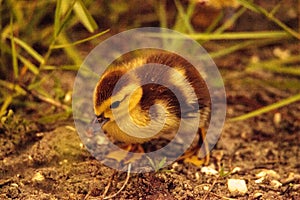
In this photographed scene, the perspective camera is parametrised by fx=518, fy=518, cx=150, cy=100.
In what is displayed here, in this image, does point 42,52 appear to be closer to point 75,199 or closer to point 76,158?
point 76,158

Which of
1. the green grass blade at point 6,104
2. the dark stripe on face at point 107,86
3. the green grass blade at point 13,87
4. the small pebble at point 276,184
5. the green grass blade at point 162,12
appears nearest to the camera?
the dark stripe on face at point 107,86

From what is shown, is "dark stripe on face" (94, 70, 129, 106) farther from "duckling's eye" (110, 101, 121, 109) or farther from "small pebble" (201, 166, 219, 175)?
"small pebble" (201, 166, 219, 175)

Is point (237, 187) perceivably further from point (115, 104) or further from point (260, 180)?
point (115, 104)

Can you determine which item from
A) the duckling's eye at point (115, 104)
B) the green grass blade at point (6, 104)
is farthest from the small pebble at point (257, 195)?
the green grass blade at point (6, 104)

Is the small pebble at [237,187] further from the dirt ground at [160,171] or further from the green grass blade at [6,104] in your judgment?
the green grass blade at [6,104]

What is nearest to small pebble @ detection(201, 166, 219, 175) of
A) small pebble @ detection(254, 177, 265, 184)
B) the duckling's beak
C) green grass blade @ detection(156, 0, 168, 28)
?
small pebble @ detection(254, 177, 265, 184)

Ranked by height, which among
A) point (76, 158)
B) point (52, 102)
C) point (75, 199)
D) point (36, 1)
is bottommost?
point (75, 199)

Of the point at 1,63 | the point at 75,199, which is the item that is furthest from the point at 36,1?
the point at 75,199
